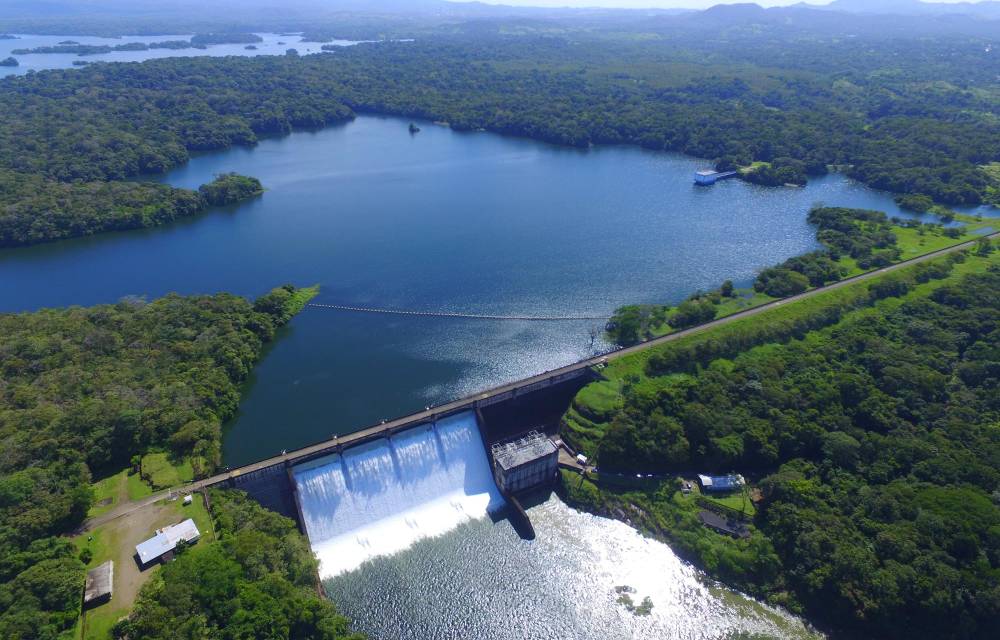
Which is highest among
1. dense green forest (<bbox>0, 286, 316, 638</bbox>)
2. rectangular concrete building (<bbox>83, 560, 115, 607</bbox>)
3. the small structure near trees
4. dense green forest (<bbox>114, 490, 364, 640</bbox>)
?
dense green forest (<bbox>0, 286, 316, 638</bbox>)

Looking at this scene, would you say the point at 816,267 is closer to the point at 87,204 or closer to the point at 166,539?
the point at 166,539

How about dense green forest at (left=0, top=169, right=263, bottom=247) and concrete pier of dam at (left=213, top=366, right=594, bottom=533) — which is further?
dense green forest at (left=0, top=169, right=263, bottom=247)

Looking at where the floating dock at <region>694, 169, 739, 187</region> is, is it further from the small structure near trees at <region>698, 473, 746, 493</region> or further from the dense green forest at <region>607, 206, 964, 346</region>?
the small structure near trees at <region>698, 473, 746, 493</region>

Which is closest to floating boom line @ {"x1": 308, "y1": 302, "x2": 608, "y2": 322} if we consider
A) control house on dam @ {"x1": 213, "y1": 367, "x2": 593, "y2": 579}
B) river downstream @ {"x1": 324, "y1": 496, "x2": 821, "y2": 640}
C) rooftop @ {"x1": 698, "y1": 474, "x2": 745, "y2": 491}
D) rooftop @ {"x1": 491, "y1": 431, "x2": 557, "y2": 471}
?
control house on dam @ {"x1": 213, "y1": 367, "x2": 593, "y2": 579}

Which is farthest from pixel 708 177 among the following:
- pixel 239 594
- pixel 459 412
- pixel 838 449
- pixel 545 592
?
pixel 239 594

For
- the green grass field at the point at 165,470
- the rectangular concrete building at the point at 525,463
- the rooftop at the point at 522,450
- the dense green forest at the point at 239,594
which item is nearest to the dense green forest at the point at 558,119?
the green grass field at the point at 165,470

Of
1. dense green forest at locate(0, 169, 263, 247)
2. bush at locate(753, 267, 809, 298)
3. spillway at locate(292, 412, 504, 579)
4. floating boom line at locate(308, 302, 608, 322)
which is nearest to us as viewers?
spillway at locate(292, 412, 504, 579)

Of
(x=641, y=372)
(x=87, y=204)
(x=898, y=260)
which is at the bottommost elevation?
(x=898, y=260)
